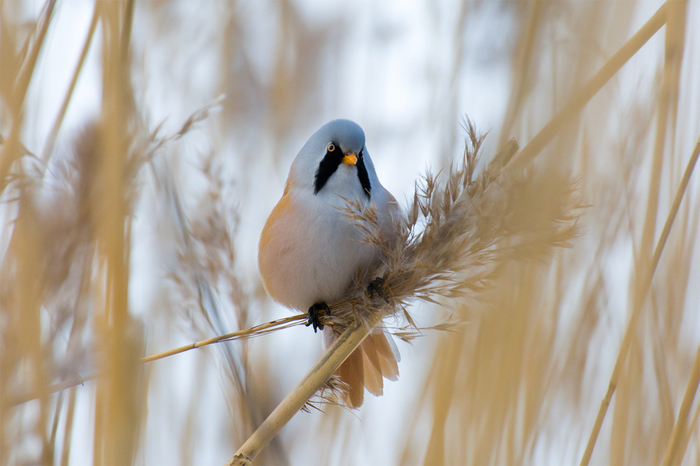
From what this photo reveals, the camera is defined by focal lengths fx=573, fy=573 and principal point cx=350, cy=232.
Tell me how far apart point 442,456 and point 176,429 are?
91cm

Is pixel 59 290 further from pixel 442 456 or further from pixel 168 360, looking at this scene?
pixel 442 456

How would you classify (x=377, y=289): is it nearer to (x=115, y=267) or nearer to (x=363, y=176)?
(x=363, y=176)

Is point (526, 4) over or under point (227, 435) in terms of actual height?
over

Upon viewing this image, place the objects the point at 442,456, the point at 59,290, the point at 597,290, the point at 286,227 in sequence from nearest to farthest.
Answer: the point at 59,290
the point at 442,456
the point at 597,290
the point at 286,227

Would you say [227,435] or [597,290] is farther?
[227,435]

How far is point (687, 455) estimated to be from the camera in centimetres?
142

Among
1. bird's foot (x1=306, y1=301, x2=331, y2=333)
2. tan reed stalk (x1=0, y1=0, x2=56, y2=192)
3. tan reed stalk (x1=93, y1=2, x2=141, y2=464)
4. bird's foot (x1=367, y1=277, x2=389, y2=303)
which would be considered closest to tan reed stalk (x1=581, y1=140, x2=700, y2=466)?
bird's foot (x1=367, y1=277, x2=389, y2=303)

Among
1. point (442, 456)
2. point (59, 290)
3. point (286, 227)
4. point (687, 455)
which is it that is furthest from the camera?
point (286, 227)

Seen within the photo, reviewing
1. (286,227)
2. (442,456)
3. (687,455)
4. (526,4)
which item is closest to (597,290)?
(687,455)

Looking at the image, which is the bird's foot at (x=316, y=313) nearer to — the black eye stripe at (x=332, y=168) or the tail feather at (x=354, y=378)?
the tail feather at (x=354, y=378)

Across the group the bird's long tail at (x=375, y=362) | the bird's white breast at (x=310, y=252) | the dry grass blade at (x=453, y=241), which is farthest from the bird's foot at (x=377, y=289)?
the bird's long tail at (x=375, y=362)

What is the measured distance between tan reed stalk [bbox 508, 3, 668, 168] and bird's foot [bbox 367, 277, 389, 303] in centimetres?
40

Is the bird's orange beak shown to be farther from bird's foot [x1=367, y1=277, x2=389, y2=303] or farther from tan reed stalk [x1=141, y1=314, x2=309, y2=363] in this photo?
tan reed stalk [x1=141, y1=314, x2=309, y2=363]

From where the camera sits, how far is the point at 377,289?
1.34m
